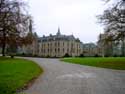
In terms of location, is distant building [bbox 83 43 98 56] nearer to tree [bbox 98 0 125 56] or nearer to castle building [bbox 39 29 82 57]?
castle building [bbox 39 29 82 57]

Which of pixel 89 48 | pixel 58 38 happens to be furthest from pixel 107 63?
pixel 89 48

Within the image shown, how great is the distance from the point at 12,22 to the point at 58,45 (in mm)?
96557

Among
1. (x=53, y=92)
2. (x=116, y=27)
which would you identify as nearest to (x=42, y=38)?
(x=116, y=27)

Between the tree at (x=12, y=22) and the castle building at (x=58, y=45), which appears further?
the castle building at (x=58, y=45)

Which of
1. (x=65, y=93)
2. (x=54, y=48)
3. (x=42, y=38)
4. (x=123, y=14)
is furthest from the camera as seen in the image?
(x=42, y=38)

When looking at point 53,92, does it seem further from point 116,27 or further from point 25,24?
point 25,24

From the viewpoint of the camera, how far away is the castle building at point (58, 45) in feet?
486

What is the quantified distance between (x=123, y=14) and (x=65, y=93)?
90.7 feet

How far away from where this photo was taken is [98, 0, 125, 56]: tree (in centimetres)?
3838

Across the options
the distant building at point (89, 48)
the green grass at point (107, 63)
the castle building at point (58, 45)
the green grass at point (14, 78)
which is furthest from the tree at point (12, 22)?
the distant building at point (89, 48)

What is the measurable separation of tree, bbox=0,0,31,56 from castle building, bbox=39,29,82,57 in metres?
91.1

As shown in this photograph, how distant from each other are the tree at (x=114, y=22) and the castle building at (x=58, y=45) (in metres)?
106

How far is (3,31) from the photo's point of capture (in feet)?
170

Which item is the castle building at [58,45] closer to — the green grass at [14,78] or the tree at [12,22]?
the tree at [12,22]
